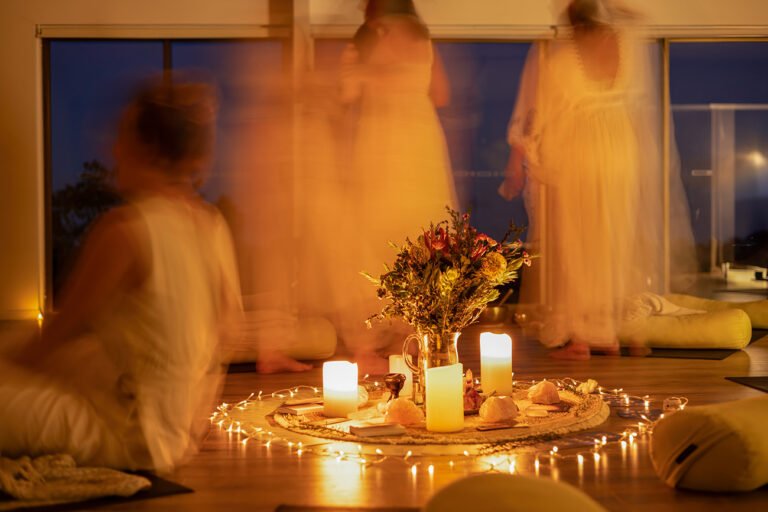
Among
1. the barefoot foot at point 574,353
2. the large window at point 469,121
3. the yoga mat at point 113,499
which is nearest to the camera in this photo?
the yoga mat at point 113,499

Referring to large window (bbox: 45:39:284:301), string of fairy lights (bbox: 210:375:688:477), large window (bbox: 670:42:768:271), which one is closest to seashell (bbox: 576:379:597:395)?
string of fairy lights (bbox: 210:375:688:477)

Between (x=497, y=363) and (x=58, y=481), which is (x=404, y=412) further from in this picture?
(x=58, y=481)

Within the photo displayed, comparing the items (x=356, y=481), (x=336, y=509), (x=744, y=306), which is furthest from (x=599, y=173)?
(x=336, y=509)

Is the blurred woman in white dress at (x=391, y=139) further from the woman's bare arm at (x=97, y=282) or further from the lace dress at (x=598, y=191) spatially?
the woman's bare arm at (x=97, y=282)

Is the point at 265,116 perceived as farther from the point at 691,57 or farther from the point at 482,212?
the point at 691,57

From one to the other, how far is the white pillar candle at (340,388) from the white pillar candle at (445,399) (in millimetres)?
337

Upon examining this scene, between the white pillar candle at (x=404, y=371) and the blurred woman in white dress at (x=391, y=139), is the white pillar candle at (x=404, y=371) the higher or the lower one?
the lower one

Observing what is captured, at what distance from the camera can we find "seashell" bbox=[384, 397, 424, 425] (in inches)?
116

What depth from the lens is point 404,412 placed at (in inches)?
115

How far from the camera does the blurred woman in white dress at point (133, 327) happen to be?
Answer: 245cm

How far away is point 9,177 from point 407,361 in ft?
15.6

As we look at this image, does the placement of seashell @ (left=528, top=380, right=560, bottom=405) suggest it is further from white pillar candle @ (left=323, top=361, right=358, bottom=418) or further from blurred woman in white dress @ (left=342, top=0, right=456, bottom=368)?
blurred woman in white dress @ (left=342, top=0, right=456, bottom=368)

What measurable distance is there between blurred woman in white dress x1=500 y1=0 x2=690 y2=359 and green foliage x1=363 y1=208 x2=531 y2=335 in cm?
208

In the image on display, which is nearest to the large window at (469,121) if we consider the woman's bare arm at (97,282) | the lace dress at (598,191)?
the lace dress at (598,191)
